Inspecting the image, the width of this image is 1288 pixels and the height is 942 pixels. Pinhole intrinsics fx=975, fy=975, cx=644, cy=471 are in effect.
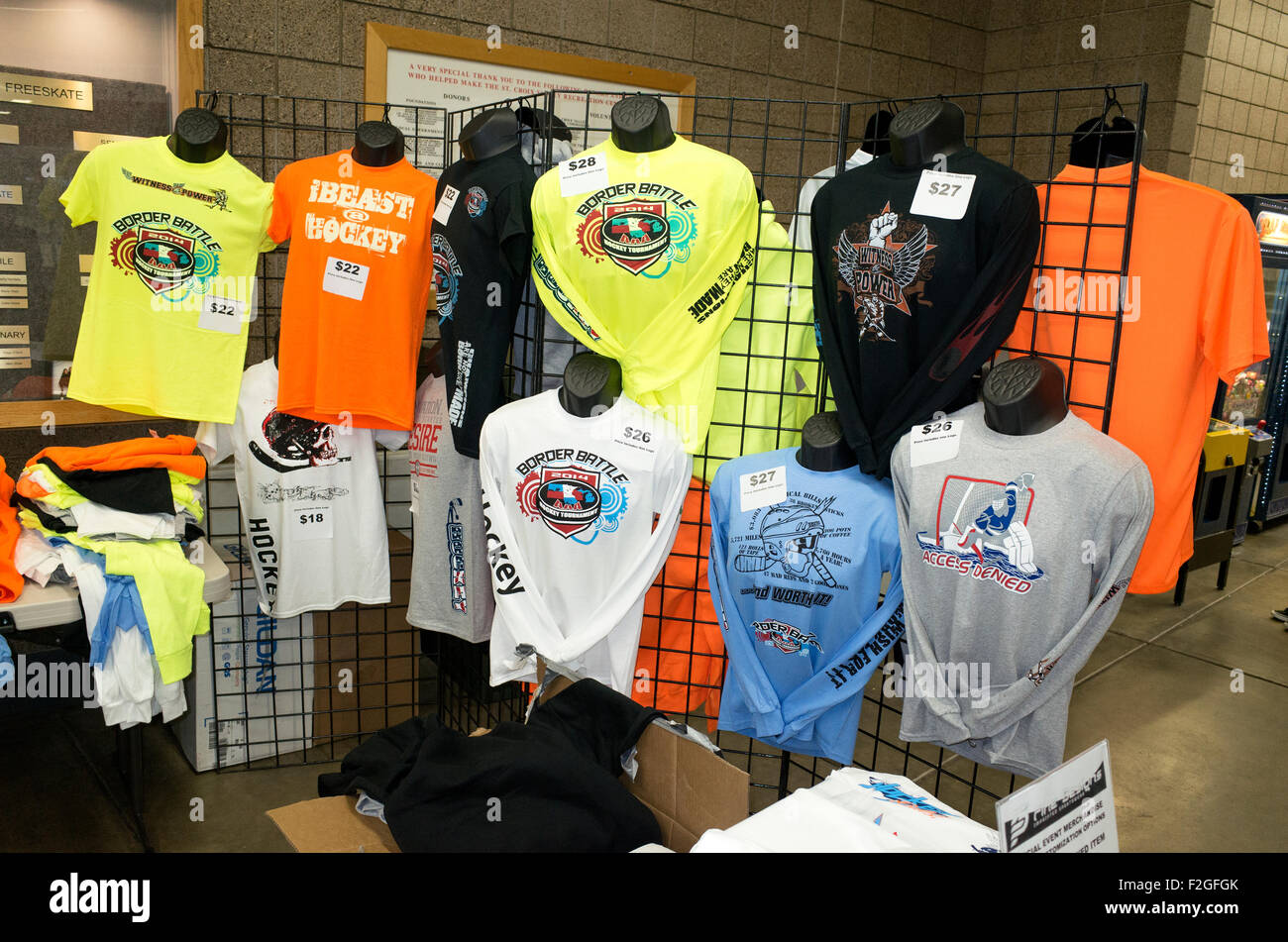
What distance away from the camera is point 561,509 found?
2105mm

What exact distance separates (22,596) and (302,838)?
1.25 m

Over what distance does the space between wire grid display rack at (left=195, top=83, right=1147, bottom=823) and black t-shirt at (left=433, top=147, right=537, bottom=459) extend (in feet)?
0.45

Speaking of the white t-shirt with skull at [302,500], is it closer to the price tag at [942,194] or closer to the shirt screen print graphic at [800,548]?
the shirt screen print graphic at [800,548]

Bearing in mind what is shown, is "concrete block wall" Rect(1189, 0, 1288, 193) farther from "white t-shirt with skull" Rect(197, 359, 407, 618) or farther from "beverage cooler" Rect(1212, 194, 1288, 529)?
"white t-shirt with skull" Rect(197, 359, 407, 618)

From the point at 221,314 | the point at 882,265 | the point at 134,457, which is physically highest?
the point at 882,265

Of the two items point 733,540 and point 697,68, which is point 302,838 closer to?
point 733,540

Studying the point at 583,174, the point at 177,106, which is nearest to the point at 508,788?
the point at 583,174

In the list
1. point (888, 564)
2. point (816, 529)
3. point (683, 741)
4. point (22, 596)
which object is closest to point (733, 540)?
point (816, 529)

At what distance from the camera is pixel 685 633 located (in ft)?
7.93

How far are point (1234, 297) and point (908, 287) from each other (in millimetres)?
761

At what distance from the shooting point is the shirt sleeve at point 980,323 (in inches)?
72.3

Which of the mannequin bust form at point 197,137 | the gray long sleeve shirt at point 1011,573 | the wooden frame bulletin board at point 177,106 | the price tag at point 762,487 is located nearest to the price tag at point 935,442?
the gray long sleeve shirt at point 1011,573

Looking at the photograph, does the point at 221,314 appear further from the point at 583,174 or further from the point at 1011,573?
the point at 1011,573

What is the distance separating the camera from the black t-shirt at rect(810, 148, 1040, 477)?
1.85 m
